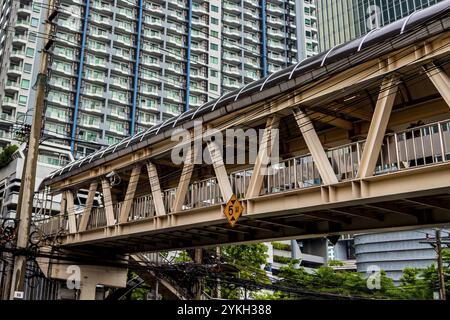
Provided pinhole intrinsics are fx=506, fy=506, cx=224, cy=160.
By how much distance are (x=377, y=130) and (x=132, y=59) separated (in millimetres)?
68061

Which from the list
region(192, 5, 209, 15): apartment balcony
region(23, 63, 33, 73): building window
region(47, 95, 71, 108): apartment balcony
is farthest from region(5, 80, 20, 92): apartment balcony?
region(192, 5, 209, 15): apartment balcony

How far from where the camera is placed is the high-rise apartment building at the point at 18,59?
63.8 metres

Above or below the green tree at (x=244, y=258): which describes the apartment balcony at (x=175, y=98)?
above

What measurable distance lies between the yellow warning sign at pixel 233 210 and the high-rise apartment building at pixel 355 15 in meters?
68.3

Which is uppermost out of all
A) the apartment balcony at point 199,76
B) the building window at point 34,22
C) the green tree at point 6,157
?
the building window at point 34,22

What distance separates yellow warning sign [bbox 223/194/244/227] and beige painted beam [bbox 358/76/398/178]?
3.60 m

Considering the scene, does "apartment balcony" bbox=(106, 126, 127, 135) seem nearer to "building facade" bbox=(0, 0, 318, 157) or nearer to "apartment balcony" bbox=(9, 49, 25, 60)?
"building facade" bbox=(0, 0, 318, 157)

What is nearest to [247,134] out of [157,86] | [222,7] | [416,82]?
[416,82]

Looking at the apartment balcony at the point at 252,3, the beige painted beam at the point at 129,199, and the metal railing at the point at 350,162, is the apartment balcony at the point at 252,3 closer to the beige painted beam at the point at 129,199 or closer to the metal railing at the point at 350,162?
the beige painted beam at the point at 129,199

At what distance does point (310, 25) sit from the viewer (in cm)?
9706

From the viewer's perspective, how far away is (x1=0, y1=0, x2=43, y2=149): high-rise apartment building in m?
63.8

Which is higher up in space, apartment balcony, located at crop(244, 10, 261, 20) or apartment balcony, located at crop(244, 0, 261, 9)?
apartment balcony, located at crop(244, 0, 261, 9)

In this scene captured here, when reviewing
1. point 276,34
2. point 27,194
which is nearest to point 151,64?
point 276,34

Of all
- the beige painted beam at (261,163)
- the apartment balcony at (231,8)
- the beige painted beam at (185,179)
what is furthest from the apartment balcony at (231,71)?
the beige painted beam at (261,163)
